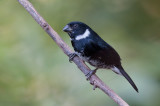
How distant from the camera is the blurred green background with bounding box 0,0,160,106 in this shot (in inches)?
85.2

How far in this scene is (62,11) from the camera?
8.36ft

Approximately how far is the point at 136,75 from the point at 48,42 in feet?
2.13

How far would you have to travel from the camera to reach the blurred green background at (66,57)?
2.16 metres

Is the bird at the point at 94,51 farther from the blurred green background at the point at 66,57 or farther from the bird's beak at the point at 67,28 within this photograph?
the blurred green background at the point at 66,57

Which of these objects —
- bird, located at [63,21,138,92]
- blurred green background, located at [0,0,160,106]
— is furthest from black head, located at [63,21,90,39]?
blurred green background, located at [0,0,160,106]

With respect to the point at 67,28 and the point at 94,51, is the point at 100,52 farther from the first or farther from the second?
the point at 67,28

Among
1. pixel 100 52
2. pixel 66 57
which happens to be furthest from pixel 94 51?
pixel 66 57

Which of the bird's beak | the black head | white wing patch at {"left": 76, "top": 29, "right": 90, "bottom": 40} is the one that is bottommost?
white wing patch at {"left": 76, "top": 29, "right": 90, "bottom": 40}

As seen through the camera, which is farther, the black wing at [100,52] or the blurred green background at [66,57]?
the blurred green background at [66,57]

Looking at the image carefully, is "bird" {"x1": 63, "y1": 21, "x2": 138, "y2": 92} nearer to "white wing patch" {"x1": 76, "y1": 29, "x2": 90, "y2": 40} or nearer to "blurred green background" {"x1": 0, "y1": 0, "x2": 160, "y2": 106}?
"white wing patch" {"x1": 76, "y1": 29, "x2": 90, "y2": 40}

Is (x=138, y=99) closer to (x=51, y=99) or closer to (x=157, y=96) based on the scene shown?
(x=157, y=96)

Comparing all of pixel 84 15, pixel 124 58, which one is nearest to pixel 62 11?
pixel 84 15

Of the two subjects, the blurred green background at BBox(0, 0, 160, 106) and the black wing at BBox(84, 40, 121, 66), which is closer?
the black wing at BBox(84, 40, 121, 66)

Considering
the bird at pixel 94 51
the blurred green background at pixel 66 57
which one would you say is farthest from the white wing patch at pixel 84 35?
the blurred green background at pixel 66 57
